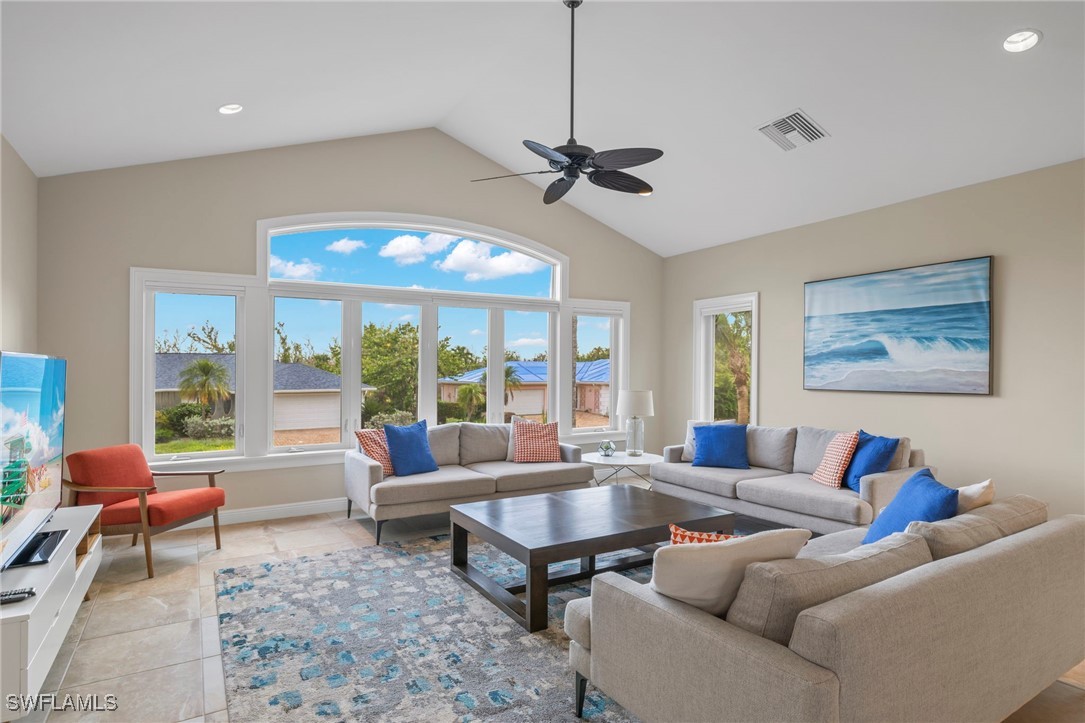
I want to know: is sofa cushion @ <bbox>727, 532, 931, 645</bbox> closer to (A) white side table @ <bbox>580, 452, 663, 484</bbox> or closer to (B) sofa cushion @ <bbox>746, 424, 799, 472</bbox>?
(B) sofa cushion @ <bbox>746, 424, 799, 472</bbox>

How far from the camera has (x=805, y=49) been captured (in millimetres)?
3801

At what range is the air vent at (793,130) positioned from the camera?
444 centimetres

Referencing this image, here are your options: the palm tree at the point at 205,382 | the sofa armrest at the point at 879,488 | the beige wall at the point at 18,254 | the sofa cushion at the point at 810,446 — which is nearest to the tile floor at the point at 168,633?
the palm tree at the point at 205,382

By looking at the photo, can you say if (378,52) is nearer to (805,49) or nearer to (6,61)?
(6,61)

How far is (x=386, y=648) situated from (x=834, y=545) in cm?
222

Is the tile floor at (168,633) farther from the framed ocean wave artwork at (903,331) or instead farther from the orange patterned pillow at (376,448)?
the framed ocean wave artwork at (903,331)

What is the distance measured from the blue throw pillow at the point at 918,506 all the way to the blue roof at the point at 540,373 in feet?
13.9

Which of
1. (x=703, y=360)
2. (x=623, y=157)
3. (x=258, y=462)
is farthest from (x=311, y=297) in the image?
(x=703, y=360)

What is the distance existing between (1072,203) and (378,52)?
4630 mm

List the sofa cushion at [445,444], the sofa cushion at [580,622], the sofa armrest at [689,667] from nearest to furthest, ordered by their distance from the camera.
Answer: the sofa armrest at [689,667] < the sofa cushion at [580,622] < the sofa cushion at [445,444]

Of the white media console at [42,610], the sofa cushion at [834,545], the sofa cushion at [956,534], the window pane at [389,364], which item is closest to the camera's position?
the white media console at [42,610]

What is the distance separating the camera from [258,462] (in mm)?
5234

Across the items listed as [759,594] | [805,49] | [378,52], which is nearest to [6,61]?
[378,52]

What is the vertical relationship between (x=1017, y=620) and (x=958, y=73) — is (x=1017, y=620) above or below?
below
